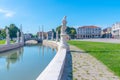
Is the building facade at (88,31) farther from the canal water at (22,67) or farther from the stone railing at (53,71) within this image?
the stone railing at (53,71)

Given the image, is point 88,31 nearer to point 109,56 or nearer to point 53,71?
point 109,56

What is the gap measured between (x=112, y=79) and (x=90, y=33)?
158 metres

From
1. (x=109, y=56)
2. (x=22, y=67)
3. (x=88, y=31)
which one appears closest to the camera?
(x=22, y=67)

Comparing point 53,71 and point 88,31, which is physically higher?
point 88,31

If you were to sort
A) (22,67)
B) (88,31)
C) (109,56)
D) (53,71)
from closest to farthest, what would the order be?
(53,71), (22,67), (109,56), (88,31)

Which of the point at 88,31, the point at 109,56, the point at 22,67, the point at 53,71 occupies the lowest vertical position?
the point at 22,67

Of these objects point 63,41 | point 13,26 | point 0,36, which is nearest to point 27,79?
point 63,41

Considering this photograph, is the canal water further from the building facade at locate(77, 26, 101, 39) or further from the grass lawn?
the building facade at locate(77, 26, 101, 39)

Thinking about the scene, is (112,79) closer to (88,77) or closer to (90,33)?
(88,77)

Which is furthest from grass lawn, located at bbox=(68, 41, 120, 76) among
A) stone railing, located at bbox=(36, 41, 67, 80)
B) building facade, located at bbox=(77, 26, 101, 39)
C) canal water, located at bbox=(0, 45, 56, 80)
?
building facade, located at bbox=(77, 26, 101, 39)

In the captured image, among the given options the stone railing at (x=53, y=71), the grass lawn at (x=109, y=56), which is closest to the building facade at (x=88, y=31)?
the grass lawn at (x=109, y=56)

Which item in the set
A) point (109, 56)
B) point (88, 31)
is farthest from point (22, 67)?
point (88, 31)

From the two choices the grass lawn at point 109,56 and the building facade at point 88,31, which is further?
the building facade at point 88,31

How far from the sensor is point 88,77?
25.7 feet
